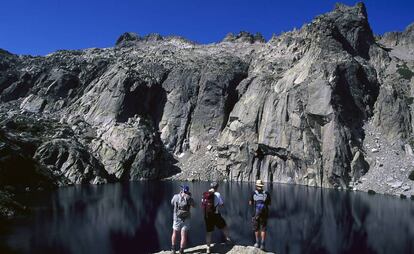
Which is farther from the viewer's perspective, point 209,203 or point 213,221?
point 213,221

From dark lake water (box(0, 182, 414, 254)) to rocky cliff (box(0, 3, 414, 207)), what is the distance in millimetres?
28871

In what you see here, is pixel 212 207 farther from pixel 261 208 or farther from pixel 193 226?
→ pixel 193 226

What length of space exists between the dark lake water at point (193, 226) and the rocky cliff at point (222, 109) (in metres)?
28.9

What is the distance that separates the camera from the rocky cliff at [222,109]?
10556 cm

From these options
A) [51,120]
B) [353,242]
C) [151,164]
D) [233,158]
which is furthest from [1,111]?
[353,242]

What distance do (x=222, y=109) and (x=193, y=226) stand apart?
101 m

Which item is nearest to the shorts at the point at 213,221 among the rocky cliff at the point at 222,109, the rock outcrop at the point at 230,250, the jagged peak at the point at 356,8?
the rock outcrop at the point at 230,250

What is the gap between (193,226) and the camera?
44.6m

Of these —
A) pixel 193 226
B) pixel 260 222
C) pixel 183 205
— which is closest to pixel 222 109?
pixel 193 226

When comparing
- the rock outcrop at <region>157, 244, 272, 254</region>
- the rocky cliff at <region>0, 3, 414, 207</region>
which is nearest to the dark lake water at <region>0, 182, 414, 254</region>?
the rock outcrop at <region>157, 244, 272, 254</region>

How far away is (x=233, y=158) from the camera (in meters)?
122

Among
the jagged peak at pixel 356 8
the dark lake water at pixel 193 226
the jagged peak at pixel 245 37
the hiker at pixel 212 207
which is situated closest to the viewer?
the hiker at pixel 212 207

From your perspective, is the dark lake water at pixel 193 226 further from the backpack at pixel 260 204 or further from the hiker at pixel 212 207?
the backpack at pixel 260 204

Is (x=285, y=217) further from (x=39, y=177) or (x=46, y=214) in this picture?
(x=39, y=177)
